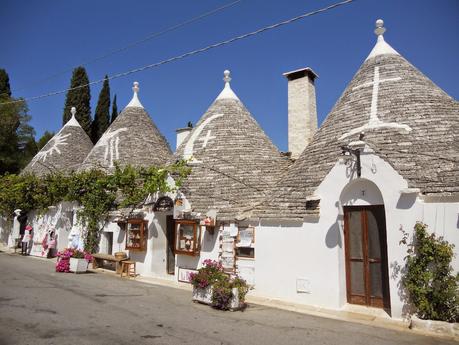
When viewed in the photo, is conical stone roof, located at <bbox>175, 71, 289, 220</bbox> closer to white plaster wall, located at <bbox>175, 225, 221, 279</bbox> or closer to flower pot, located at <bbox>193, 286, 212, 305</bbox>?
white plaster wall, located at <bbox>175, 225, 221, 279</bbox>

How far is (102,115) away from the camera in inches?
1494

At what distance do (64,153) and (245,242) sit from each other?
18490 millimetres

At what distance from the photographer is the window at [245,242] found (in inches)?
415

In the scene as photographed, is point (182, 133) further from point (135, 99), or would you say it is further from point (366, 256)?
point (366, 256)

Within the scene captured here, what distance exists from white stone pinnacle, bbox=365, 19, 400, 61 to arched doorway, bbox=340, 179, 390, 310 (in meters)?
6.22

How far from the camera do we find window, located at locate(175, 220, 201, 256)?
11797mm

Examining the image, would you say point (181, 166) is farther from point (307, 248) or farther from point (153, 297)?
point (307, 248)

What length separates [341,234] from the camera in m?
8.97

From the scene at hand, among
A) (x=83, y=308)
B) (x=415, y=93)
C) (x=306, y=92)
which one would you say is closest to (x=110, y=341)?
(x=83, y=308)

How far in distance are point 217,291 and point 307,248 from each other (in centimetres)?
262

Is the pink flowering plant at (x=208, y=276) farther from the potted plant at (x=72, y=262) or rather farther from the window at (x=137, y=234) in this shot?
the potted plant at (x=72, y=262)

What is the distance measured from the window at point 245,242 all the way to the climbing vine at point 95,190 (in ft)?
11.1

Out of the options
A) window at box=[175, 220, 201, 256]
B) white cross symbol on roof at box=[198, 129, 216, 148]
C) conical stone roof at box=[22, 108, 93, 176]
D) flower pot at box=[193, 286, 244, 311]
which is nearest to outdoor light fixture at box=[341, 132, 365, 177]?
flower pot at box=[193, 286, 244, 311]

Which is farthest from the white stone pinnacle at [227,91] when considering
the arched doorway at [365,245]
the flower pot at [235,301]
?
the flower pot at [235,301]
